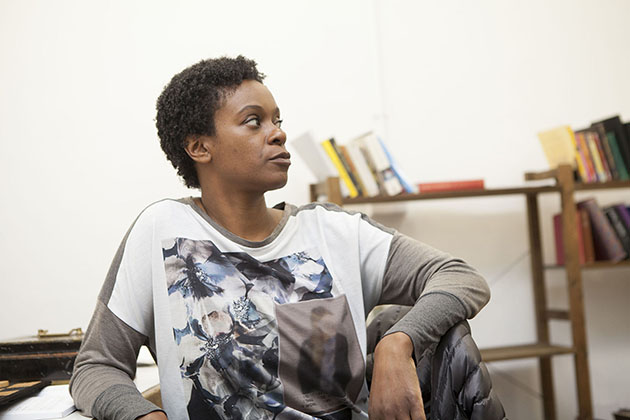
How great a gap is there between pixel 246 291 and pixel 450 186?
1.44 meters

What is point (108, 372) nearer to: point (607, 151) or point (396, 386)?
point (396, 386)

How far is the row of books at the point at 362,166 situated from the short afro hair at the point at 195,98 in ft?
3.32

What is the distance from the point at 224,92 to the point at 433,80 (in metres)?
1.62

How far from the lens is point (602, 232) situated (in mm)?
2621

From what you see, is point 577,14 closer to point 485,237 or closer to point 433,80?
point 433,80

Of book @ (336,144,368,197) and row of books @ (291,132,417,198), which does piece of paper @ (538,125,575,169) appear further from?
book @ (336,144,368,197)

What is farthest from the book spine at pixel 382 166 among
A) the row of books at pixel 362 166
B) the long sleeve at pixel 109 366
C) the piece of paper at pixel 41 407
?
the piece of paper at pixel 41 407

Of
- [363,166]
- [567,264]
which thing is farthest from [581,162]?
[363,166]

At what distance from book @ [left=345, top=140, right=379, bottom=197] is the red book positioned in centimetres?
19

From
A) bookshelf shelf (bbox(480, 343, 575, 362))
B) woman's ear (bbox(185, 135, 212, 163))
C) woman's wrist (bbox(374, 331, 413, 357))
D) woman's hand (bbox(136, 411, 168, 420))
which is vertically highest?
woman's ear (bbox(185, 135, 212, 163))

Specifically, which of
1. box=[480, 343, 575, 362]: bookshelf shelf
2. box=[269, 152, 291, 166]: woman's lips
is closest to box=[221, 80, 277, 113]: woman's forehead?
box=[269, 152, 291, 166]: woman's lips

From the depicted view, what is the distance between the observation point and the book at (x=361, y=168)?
2455mm

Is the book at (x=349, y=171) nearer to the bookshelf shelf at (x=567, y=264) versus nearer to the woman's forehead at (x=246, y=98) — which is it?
the bookshelf shelf at (x=567, y=264)

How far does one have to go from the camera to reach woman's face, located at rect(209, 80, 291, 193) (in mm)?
1338
